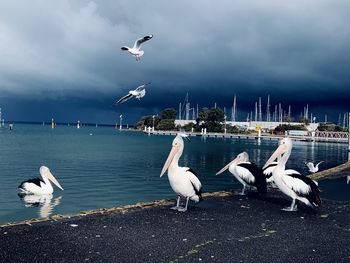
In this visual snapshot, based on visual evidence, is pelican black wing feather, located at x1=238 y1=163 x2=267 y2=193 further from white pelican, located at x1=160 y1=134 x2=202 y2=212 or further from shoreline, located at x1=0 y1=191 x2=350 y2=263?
white pelican, located at x1=160 y1=134 x2=202 y2=212

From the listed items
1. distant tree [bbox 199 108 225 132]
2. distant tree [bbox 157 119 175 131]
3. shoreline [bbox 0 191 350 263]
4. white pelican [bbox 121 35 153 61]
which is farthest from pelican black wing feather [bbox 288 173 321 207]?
distant tree [bbox 157 119 175 131]

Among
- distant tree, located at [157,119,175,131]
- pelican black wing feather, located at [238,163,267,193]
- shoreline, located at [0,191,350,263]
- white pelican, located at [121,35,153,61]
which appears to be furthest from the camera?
distant tree, located at [157,119,175,131]

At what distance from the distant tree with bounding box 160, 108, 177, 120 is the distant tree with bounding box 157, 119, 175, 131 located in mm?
4507

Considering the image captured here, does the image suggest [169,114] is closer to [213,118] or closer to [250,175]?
[213,118]

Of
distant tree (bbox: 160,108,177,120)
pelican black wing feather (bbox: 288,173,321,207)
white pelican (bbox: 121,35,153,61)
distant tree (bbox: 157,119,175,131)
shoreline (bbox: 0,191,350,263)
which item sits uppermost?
distant tree (bbox: 160,108,177,120)

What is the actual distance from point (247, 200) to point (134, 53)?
779 centimetres

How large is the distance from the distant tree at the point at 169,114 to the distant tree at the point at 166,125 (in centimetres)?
451

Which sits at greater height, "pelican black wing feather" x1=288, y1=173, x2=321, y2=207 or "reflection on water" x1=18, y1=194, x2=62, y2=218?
"pelican black wing feather" x1=288, y1=173, x2=321, y2=207

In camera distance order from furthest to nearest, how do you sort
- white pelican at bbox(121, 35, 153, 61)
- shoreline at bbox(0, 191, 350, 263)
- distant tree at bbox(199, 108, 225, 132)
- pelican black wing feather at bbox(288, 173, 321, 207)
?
distant tree at bbox(199, 108, 225, 132)
white pelican at bbox(121, 35, 153, 61)
pelican black wing feather at bbox(288, 173, 321, 207)
shoreline at bbox(0, 191, 350, 263)

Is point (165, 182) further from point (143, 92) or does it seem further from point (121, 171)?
point (143, 92)

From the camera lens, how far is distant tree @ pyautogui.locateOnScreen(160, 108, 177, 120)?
170m

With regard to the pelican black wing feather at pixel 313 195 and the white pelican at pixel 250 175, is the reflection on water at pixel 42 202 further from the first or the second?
the pelican black wing feather at pixel 313 195

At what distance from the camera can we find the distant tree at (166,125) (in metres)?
163

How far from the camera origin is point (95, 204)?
17.3 metres
